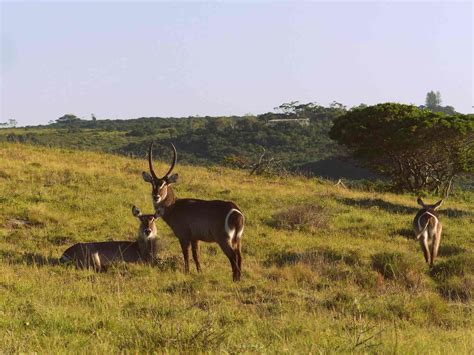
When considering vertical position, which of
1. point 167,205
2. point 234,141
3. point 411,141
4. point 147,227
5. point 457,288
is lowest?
point 457,288

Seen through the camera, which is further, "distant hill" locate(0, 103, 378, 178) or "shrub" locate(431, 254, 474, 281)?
"distant hill" locate(0, 103, 378, 178)

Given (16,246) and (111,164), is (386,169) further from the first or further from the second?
(16,246)

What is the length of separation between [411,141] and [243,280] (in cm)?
1870

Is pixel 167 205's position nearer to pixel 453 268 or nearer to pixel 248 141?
pixel 453 268

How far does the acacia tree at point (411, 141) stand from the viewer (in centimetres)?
2584

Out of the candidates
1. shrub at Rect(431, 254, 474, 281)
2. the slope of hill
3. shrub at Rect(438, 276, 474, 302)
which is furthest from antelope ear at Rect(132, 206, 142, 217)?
the slope of hill

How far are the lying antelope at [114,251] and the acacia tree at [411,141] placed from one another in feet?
60.2

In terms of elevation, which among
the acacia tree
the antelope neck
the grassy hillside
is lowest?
the grassy hillside

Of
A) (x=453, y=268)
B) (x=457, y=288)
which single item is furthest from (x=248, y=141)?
(x=457, y=288)

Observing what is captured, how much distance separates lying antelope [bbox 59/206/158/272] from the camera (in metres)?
A: 9.52

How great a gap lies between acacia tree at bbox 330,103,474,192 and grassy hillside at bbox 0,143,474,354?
7.62 m

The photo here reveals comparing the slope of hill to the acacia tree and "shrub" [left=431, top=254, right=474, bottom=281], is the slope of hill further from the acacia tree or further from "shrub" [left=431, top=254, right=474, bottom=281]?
"shrub" [left=431, top=254, right=474, bottom=281]

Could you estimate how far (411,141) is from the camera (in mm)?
25734

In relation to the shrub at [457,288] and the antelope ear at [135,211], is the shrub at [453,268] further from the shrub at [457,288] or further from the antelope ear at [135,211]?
the antelope ear at [135,211]
